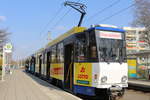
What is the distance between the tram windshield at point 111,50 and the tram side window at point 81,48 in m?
0.83

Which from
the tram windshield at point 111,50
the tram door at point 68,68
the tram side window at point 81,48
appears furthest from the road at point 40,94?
the tram windshield at point 111,50

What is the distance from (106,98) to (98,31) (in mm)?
2933

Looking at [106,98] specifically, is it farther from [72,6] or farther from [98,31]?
[72,6]

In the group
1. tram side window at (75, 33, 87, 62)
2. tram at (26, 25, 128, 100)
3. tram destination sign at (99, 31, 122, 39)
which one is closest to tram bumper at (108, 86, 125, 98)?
tram at (26, 25, 128, 100)

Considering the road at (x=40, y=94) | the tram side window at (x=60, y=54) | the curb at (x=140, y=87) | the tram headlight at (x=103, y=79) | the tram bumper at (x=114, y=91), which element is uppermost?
the tram side window at (x=60, y=54)

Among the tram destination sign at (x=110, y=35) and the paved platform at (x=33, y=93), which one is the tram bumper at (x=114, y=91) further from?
the tram destination sign at (x=110, y=35)

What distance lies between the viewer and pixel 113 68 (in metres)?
9.87

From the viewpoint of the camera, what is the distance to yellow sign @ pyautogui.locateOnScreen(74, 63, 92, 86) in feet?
32.7

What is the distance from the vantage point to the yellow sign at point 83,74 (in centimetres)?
997

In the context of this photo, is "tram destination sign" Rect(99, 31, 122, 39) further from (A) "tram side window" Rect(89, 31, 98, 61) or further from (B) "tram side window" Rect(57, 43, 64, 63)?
(B) "tram side window" Rect(57, 43, 64, 63)

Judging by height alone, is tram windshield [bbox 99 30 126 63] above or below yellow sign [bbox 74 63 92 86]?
above

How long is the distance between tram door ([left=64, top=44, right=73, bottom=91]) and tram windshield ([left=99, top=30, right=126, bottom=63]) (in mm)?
2503

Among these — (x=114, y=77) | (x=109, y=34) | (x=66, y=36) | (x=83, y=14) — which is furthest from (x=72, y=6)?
(x=114, y=77)

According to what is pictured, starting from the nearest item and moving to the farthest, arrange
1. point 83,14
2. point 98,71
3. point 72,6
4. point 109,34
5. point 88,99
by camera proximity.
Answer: point 98,71 < point 109,34 < point 88,99 < point 83,14 < point 72,6
